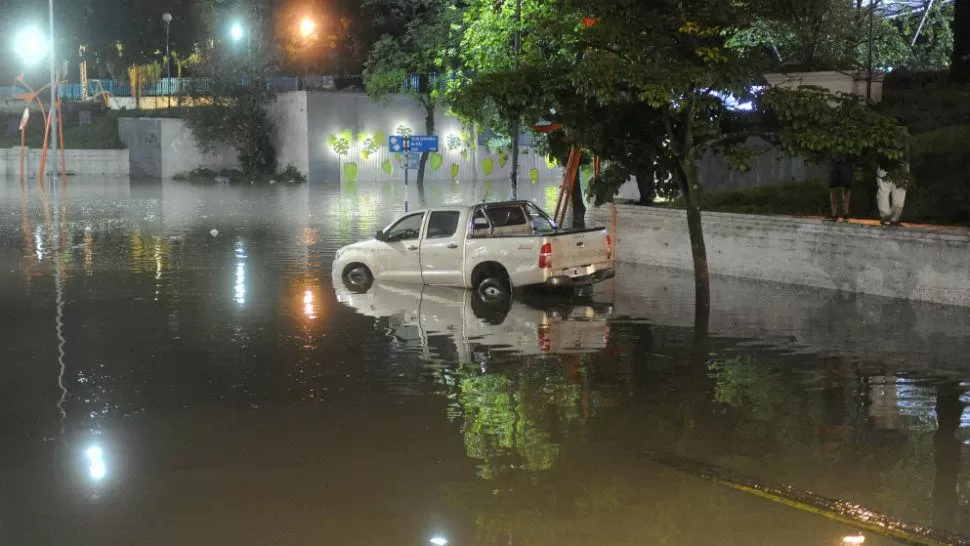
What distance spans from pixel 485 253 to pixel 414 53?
3855 cm

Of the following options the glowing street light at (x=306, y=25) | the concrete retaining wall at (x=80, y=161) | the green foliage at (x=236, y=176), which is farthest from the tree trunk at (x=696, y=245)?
the concrete retaining wall at (x=80, y=161)

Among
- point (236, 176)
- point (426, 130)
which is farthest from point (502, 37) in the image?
point (236, 176)

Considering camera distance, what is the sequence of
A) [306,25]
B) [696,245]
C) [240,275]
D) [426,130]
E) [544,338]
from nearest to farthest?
[544,338] < [696,245] < [240,275] < [306,25] < [426,130]

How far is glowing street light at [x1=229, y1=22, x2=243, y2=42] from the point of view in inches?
2255

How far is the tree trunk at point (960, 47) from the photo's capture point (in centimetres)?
2883

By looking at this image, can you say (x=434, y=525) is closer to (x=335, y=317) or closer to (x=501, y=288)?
(x=335, y=317)

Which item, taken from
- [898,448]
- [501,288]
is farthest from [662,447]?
[501,288]

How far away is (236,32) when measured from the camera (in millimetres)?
57219

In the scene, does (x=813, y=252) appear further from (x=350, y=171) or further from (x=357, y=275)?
(x=350, y=171)

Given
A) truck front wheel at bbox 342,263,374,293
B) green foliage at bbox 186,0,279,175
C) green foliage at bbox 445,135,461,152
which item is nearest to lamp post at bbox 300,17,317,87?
green foliage at bbox 186,0,279,175

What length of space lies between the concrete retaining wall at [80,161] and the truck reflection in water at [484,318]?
48125 millimetres

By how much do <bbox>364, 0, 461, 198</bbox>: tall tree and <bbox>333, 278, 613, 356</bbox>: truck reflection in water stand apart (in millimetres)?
33592

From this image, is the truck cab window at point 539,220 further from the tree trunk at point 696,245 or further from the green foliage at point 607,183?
the green foliage at point 607,183

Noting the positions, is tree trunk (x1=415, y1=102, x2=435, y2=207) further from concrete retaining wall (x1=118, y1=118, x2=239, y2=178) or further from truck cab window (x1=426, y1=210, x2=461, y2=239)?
truck cab window (x1=426, y1=210, x2=461, y2=239)
